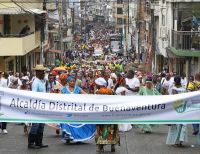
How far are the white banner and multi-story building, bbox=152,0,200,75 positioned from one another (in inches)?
1025

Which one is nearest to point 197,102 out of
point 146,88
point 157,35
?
point 146,88

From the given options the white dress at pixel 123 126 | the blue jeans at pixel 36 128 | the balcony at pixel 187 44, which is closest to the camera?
the blue jeans at pixel 36 128

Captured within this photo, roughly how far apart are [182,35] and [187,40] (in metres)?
0.60

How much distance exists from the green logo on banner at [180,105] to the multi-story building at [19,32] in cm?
2638

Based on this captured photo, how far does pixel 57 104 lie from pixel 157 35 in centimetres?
4185

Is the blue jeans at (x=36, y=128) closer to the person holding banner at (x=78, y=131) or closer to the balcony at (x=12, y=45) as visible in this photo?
the person holding banner at (x=78, y=131)

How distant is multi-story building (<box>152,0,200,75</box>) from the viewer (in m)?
38.8

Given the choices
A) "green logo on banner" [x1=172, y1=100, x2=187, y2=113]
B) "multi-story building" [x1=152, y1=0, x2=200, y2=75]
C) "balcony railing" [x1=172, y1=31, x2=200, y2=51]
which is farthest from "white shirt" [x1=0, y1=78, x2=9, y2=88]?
"balcony railing" [x1=172, y1=31, x2=200, y2=51]

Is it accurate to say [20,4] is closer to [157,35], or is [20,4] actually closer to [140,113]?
[157,35]

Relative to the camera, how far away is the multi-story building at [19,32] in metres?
37.8

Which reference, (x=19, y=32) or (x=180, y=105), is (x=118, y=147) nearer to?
(x=180, y=105)

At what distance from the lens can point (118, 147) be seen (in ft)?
43.5

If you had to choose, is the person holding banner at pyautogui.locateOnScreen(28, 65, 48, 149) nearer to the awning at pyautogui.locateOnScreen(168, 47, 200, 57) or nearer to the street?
the street

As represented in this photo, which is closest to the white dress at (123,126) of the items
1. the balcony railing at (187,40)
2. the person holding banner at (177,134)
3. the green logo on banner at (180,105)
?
the person holding banner at (177,134)
